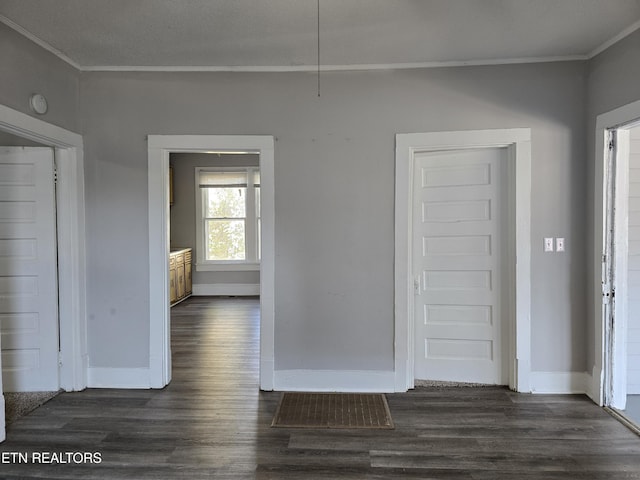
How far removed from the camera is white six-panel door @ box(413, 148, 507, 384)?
126 inches

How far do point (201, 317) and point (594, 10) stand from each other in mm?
5570

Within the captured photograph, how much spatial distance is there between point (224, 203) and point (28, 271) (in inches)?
178

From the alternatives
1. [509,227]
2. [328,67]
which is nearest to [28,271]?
[328,67]

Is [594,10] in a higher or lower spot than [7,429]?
higher

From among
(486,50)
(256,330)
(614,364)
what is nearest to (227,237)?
(256,330)

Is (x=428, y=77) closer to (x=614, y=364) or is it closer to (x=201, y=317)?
(x=614, y=364)

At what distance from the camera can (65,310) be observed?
125 inches

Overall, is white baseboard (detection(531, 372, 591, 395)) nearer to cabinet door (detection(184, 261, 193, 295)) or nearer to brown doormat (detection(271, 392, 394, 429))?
brown doormat (detection(271, 392, 394, 429))

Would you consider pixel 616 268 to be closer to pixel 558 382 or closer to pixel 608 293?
pixel 608 293

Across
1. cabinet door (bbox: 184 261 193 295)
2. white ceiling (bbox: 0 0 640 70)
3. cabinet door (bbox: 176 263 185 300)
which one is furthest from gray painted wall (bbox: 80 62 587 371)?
cabinet door (bbox: 184 261 193 295)

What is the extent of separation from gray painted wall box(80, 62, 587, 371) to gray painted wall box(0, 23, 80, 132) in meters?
0.12

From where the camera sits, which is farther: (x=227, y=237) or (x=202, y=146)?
(x=227, y=237)

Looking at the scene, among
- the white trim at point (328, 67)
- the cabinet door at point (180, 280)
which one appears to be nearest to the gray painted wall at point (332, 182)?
the white trim at point (328, 67)

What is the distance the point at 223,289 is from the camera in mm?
7520
